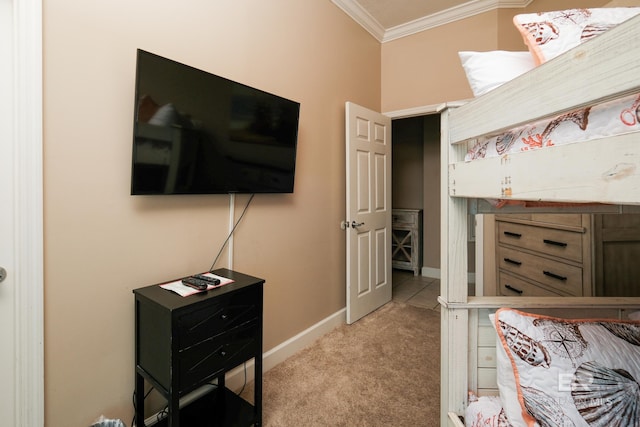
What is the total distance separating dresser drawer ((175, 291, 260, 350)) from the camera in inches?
48.3

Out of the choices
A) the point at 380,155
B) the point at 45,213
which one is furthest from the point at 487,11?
the point at 45,213

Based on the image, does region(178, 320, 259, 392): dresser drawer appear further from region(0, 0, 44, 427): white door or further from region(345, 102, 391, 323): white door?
region(345, 102, 391, 323): white door

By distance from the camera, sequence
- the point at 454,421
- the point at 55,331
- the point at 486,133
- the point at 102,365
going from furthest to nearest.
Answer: the point at 102,365
the point at 55,331
the point at 454,421
the point at 486,133

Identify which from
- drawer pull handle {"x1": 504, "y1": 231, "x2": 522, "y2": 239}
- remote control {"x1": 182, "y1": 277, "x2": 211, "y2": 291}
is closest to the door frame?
remote control {"x1": 182, "y1": 277, "x2": 211, "y2": 291}

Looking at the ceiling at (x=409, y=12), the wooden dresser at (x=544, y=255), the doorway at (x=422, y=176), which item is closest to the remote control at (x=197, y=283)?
the wooden dresser at (x=544, y=255)

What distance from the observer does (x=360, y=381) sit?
1.94m

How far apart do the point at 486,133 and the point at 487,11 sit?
2.71 meters

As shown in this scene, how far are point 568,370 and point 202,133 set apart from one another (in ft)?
5.53

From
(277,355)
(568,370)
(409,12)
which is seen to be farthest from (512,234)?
(409,12)

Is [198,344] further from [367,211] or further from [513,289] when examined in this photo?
[513,289]

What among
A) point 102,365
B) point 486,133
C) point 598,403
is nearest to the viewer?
point 598,403

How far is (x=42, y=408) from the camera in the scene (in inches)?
46.1

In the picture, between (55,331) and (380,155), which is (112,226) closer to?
(55,331)

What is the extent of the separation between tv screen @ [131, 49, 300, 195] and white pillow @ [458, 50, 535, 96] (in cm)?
117
